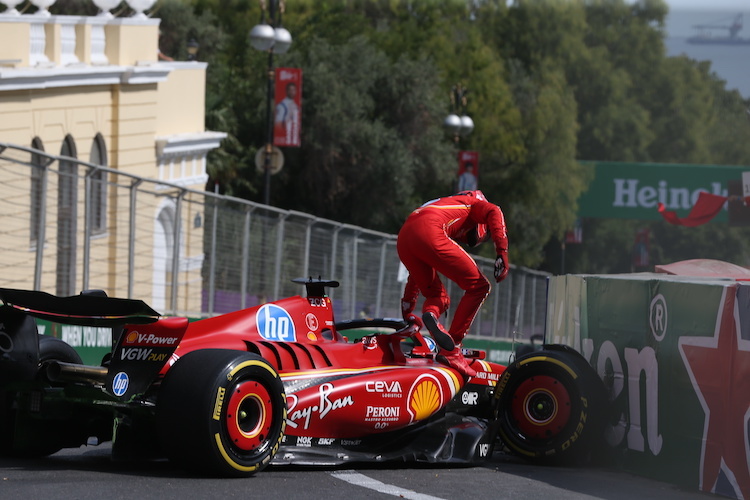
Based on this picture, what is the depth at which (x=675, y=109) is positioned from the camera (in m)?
76.2

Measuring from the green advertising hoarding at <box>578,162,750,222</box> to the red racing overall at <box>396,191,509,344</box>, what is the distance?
53.4 m

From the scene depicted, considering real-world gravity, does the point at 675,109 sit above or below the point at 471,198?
above

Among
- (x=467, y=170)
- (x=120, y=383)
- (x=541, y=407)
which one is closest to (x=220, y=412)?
(x=120, y=383)

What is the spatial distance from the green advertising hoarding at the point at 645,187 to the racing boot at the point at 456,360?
53609mm

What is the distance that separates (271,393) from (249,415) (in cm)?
17

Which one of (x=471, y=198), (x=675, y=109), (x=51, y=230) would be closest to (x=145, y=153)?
(x=51, y=230)

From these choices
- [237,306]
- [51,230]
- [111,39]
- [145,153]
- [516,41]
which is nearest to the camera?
[51,230]

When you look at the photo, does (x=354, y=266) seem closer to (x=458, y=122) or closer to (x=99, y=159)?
(x=99, y=159)

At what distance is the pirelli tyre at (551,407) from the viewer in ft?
29.8

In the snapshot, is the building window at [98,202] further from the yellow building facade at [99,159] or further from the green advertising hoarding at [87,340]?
the green advertising hoarding at [87,340]

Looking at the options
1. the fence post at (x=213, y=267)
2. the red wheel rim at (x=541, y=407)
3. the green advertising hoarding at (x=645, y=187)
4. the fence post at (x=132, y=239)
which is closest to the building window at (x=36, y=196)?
the fence post at (x=132, y=239)

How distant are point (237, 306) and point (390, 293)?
469cm

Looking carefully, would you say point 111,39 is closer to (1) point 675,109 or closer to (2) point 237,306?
(2) point 237,306

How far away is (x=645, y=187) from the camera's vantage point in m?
62.9
